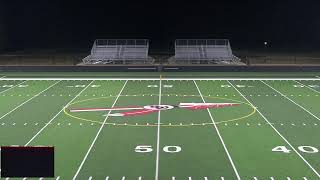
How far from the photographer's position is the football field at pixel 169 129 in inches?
372

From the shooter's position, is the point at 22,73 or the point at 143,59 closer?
the point at 22,73

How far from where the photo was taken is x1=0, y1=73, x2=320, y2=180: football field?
9438 mm

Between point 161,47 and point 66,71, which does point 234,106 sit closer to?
point 66,71

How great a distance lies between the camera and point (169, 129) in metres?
12.6

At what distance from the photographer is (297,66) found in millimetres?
25250

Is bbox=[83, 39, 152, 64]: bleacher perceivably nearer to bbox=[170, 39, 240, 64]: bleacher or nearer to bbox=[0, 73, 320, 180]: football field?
bbox=[170, 39, 240, 64]: bleacher

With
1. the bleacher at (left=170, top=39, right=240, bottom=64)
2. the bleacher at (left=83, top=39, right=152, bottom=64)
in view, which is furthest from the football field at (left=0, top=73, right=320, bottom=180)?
the bleacher at (left=170, top=39, right=240, bottom=64)

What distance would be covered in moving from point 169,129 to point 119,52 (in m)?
17.7

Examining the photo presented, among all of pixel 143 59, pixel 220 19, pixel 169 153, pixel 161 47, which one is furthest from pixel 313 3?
pixel 169 153

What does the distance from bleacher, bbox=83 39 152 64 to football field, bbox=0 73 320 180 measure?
773 centimetres

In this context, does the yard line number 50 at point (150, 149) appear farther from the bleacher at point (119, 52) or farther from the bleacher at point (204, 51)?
the bleacher at point (204, 51)

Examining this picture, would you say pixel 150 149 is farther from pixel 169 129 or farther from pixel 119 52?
pixel 119 52

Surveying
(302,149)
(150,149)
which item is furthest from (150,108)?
(302,149)

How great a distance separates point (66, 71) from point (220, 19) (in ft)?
36.8
